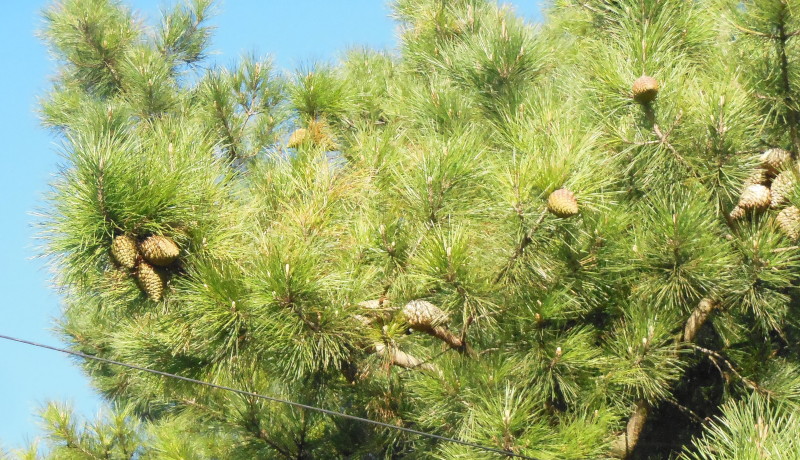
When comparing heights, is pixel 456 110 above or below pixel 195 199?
above

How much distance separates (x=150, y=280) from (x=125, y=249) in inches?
3.2

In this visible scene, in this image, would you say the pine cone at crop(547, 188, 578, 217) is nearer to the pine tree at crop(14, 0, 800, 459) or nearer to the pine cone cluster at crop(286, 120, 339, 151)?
the pine tree at crop(14, 0, 800, 459)

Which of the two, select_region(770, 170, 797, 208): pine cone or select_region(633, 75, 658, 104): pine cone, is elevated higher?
select_region(633, 75, 658, 104): pine cone

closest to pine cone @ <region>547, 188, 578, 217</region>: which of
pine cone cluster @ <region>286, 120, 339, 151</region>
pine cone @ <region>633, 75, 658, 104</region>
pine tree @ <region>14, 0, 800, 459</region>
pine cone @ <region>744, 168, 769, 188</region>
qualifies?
pine tree @ <region>14, 0, 800, 459</region>

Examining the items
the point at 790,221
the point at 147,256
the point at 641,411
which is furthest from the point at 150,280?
the point at 790,221

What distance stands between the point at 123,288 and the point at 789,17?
133cm

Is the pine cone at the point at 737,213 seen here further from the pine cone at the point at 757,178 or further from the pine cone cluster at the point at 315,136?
the pine cone cluster at the point at 315,136

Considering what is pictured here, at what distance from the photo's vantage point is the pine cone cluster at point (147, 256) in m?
1.56

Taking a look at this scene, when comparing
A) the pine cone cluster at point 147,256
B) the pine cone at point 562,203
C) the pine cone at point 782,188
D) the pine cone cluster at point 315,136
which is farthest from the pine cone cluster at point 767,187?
the pine cone cluster at point 147,256

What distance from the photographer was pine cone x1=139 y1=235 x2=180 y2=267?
1.58 metres

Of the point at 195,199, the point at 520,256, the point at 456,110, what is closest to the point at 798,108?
the point at 520,256

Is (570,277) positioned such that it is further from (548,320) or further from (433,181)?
(433,181)

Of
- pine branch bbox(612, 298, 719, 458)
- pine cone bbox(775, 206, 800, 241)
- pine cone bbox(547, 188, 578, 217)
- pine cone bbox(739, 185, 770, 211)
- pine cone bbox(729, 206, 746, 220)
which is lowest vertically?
pine branch bbox(612, 298, 719, 458)

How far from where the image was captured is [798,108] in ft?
6.31
